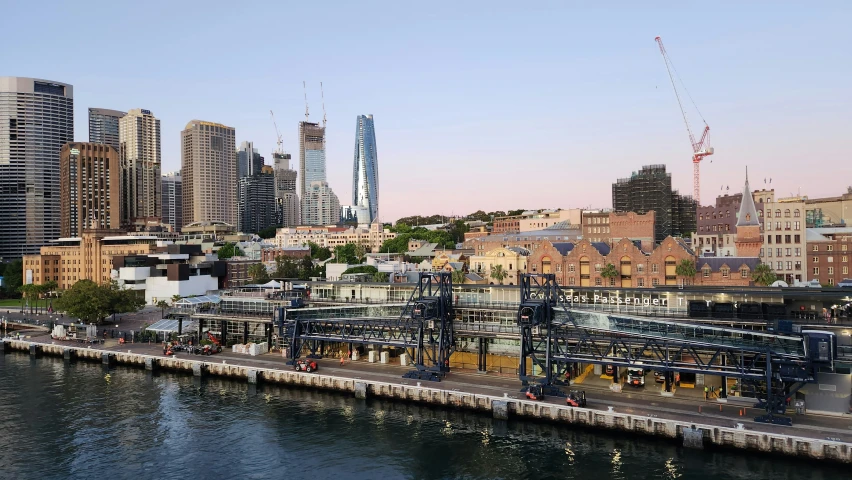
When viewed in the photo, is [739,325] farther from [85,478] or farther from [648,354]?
[85,478]

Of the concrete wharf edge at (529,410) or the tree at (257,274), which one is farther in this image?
the tree at (257,274)

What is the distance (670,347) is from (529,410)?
1302 cm

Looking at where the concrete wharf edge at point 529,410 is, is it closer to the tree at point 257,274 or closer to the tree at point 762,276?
the tree at point 762,276

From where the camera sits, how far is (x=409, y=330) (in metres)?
63.9

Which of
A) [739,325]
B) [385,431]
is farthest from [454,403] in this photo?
[739,325]

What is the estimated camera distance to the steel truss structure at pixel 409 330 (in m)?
59.1

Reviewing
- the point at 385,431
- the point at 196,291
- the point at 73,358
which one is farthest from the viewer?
the point at 196,291

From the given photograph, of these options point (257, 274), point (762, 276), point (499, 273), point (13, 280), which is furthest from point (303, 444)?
point (13, 280)

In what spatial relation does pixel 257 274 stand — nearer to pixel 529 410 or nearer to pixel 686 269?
pixel 686 269

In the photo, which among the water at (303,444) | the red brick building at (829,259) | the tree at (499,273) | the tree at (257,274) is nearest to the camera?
the water at (303,444)

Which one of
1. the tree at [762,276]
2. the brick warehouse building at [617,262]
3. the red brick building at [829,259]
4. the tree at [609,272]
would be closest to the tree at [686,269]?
the brick warehouse building at [617,262]

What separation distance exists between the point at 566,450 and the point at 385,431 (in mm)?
14627

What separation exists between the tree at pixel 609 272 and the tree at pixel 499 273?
21.3 metres

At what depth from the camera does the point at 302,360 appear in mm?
65000
